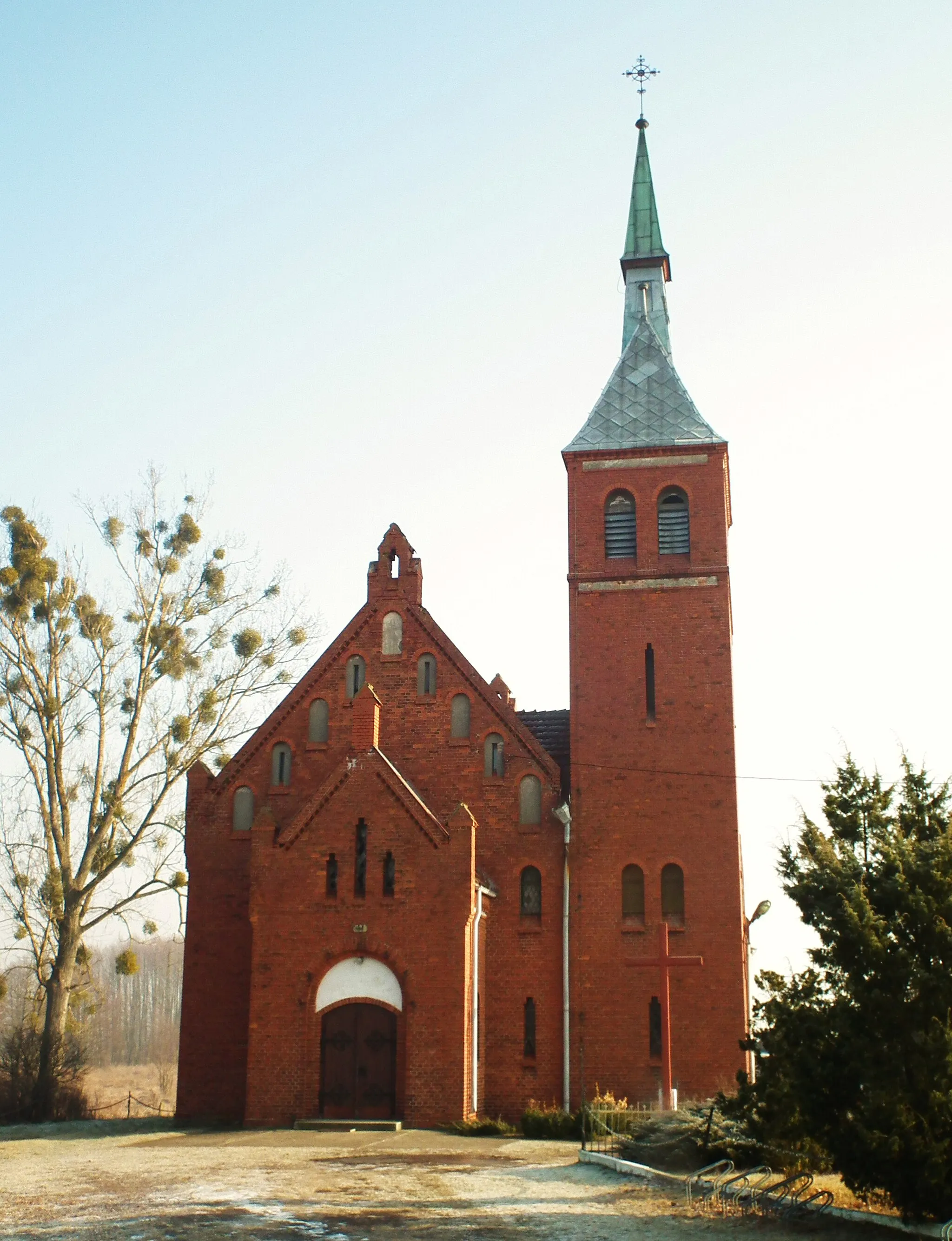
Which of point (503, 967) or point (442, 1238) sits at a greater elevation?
point (503, 967)

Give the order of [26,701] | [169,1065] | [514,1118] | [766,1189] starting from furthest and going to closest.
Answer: [169,1065] → [26,701] → [514,1118] → [766,1189]

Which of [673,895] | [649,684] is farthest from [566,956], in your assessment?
[649,684]

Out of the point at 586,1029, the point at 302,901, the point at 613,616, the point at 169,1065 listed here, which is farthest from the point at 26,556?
the point at 169,1065

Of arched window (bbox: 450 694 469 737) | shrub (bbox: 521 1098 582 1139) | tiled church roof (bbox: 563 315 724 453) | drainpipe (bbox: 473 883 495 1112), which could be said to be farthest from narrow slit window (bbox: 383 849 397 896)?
tiled church roof (bbox: 563 315 724 453)

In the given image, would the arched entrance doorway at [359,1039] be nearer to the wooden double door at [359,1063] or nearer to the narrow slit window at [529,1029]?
the wooden double door at [359,1063]

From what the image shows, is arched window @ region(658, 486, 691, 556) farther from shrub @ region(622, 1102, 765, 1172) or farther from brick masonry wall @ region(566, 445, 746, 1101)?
shrub @ region(622, 1102, 765, 1172)

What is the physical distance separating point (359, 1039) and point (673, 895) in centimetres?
750

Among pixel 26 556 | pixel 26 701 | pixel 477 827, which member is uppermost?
pixel 26 556

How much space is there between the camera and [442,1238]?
14.3m

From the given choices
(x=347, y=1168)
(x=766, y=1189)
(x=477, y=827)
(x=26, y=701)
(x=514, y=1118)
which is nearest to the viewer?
(x=766, y=1189)

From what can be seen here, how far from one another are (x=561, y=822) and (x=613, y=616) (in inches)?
197

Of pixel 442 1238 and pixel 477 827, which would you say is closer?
pixel 442 1238

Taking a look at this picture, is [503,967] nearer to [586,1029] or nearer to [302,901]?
[586,1029]

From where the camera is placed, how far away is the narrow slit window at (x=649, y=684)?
1236 inches
